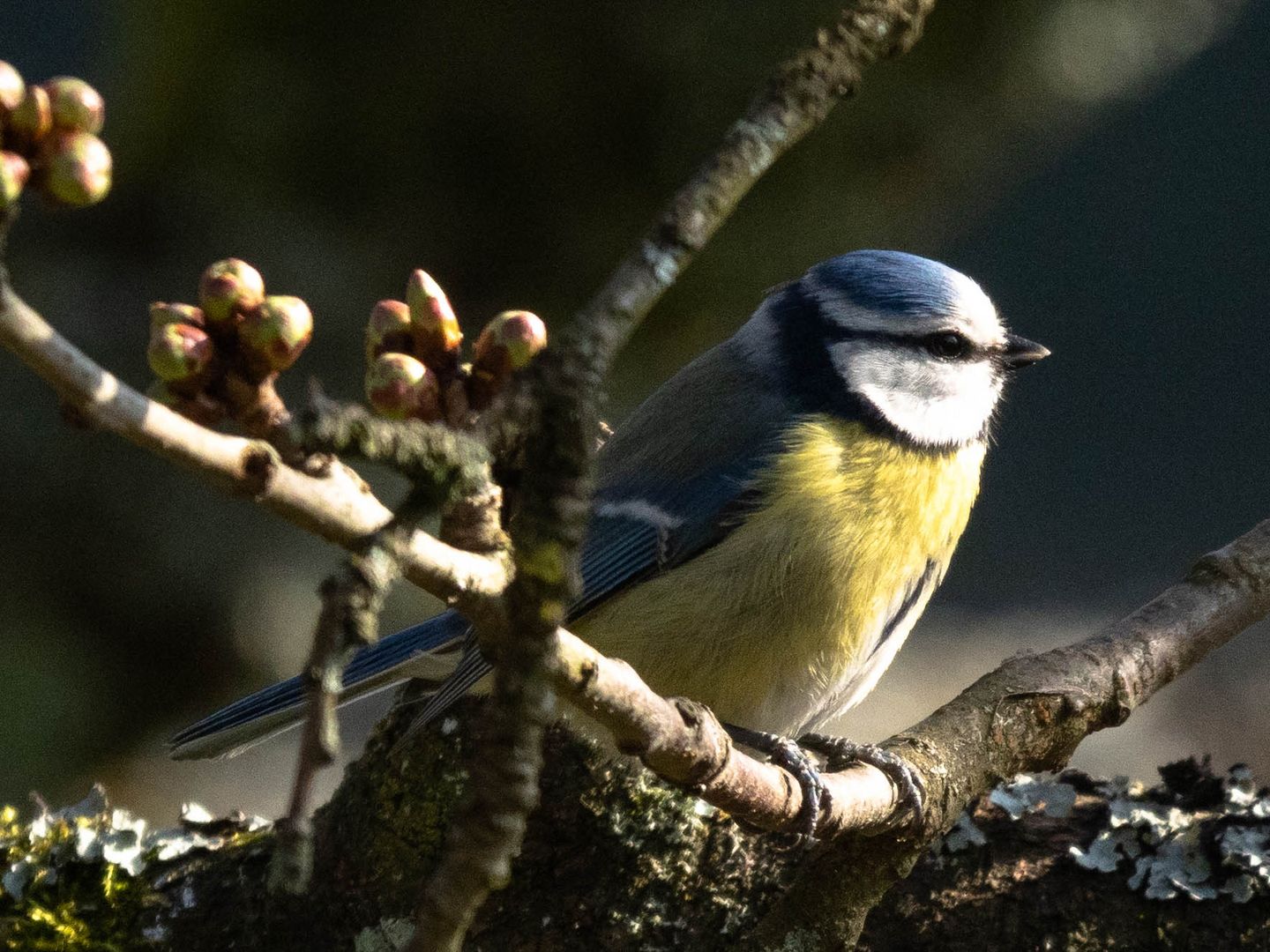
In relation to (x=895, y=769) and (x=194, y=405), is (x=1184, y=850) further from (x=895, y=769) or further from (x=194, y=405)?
(x=194, y=405)

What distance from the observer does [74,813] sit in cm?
193

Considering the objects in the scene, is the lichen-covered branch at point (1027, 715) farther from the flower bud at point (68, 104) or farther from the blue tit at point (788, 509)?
the flower bud at point (68, 104)

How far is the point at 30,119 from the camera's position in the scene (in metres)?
0.76

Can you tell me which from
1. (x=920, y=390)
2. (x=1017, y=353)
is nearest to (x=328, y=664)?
(x=920, y=390)

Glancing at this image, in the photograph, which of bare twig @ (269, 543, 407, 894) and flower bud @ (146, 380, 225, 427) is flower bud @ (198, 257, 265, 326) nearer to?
flower bud @ (146, 380, 225, 427)

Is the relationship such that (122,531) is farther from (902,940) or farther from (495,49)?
(902,940)

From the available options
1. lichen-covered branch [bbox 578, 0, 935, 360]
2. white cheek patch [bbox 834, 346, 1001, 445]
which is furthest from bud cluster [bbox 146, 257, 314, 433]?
white cheek patch [bbox 834, 346, 1001, 445]

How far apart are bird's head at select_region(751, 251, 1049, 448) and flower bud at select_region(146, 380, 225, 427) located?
1421mm

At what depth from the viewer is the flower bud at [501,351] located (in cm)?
103

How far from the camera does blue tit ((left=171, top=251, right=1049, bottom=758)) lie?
2043mm

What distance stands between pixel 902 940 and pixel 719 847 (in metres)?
0.26

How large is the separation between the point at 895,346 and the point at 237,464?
164cm

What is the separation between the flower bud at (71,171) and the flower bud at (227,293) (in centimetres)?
14

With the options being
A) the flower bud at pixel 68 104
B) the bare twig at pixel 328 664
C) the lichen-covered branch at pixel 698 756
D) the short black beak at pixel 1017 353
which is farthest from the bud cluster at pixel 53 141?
the short black beak at pixel 1017 353
